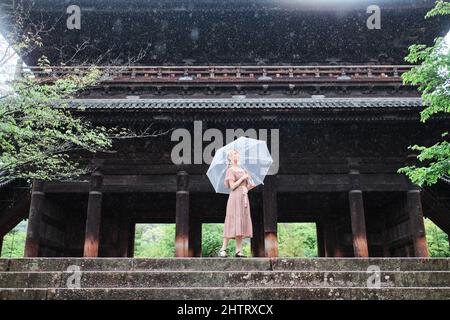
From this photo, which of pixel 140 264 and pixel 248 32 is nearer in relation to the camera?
pixel 140 264

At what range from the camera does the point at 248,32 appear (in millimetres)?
14273

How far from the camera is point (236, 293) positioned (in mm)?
4969

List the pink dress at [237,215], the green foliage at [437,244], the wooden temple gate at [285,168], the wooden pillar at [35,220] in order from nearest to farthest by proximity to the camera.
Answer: the pink dress at [237,215]
the wooden temple gate at [285,168]
the wooden pillar at [35,220]
the green foliage at [437,244]

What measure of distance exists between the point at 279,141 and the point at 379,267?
6434 millimetres

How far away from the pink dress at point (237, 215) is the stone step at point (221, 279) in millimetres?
1198

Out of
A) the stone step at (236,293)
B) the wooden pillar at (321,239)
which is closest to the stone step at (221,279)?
the stone step at (236,293)

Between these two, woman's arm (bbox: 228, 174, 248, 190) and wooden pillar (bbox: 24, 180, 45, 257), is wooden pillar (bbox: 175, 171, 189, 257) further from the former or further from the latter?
woman's arm (bbox: 228, 174, 248, 190)

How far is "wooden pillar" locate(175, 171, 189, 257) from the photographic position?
11375 mm

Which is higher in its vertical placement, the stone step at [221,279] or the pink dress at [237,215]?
the pink dress at [237,215]

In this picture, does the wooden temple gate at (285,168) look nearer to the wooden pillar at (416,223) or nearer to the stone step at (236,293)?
the wooden pillar at (416,223)

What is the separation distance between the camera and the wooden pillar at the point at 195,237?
1503 centimetres

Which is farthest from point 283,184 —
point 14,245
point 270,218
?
point 14,245
